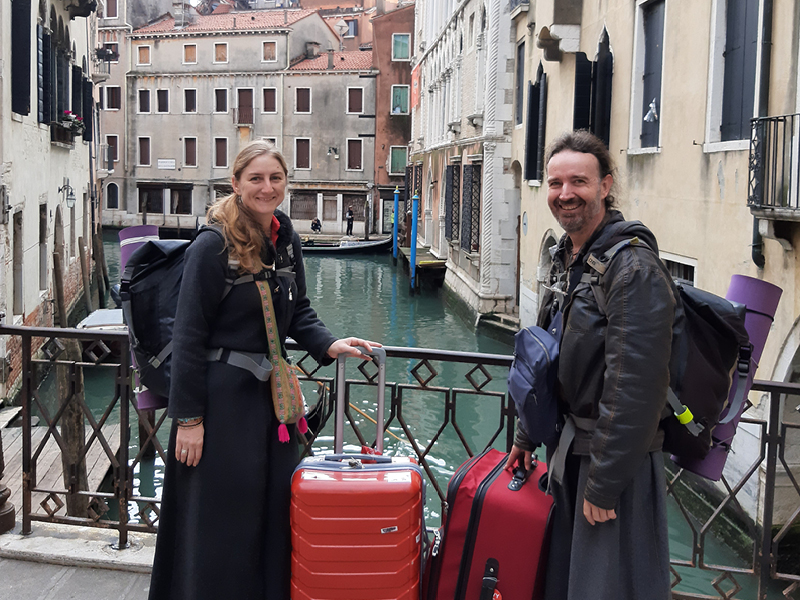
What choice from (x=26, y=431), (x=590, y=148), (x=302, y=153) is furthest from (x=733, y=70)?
(x=302, y=153)

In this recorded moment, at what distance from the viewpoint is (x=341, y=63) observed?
33.5 metres

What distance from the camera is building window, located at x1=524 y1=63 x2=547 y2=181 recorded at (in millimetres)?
11711

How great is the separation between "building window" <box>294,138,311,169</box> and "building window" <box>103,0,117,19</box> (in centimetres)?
986

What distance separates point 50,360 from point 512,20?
12.7 metres

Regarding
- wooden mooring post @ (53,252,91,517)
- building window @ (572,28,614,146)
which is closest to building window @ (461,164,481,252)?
building window @ (572,28,614,146)

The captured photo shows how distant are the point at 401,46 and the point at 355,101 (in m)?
2.85

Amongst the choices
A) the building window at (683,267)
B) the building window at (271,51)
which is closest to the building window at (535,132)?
the building window at (683,267)

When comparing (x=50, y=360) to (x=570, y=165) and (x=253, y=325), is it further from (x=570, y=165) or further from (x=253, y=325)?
(x=570, y=165)

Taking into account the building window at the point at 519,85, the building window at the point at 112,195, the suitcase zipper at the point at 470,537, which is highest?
the building window at the point at 519,85

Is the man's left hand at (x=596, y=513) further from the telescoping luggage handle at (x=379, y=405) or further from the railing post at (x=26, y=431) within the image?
the railing post at (x=26, y=431)

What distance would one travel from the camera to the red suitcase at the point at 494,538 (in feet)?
6.83

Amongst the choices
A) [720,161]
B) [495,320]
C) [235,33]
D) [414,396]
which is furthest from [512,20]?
[235,33]

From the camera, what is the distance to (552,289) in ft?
7.03

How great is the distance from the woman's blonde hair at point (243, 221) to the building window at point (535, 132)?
986cm
